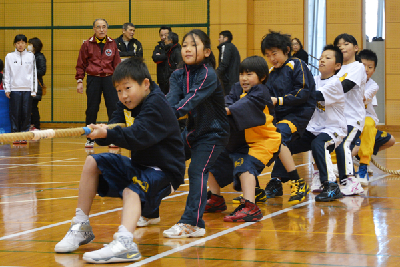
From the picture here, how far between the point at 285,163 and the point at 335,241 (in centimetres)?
150

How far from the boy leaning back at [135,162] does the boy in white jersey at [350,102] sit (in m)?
2.30

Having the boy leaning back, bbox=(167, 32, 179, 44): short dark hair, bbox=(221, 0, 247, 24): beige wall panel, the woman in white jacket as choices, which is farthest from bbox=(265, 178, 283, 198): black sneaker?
bbox=(221, 0, 247, 24): beige wall panel

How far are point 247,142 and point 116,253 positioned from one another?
1.70 metres

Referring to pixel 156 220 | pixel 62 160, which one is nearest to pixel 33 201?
pixel 156 220

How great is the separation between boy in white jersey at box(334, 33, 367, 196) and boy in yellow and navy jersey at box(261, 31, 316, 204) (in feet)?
1.64

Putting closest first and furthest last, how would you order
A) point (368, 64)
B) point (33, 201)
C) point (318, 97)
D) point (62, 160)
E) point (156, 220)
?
point (156, 220) → point (33, 201) → point (318, 97) → point (368, 64) → point (62, 160)

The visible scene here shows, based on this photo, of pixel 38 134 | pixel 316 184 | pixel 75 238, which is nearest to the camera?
pixel 38 134

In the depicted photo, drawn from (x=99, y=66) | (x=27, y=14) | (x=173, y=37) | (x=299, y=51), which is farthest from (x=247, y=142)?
(x=27, y=14)

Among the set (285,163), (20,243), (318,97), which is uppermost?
(318,97)

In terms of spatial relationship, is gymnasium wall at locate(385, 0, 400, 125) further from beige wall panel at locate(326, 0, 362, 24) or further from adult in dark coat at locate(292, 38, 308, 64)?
adult in dark coat at locate(292, 38, 308, 64)

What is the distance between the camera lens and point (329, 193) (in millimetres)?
4594

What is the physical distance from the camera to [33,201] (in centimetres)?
443

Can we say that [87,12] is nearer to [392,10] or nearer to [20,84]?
[20,84]

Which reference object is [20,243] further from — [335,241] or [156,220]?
[335,241]
